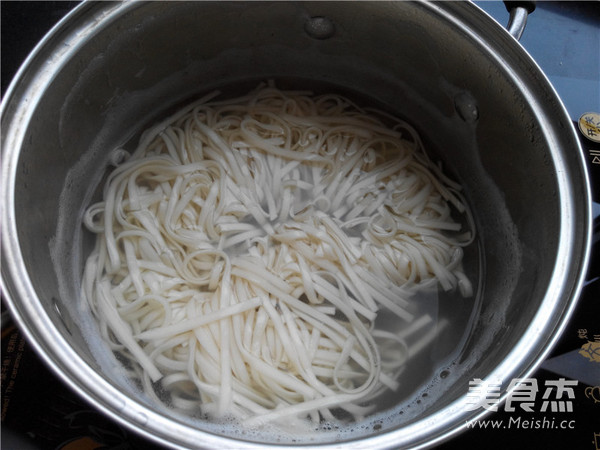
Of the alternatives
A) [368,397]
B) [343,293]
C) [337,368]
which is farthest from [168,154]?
[368,397]

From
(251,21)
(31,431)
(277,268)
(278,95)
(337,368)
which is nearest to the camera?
(31,431)

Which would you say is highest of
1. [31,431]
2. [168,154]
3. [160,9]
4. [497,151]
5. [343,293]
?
[160,9]

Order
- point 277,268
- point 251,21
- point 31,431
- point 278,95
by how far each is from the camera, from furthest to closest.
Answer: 1. point 278,95
2. point 251,21
3. point 277,268
4. point 31,431

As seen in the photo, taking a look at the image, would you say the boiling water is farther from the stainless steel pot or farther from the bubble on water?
the bubble on water

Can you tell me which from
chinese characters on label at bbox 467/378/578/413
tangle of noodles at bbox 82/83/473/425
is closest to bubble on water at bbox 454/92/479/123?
tangle of noodles at bbox 82/83/473/425

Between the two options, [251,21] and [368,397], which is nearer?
[368,397]

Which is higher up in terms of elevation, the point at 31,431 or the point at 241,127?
the point at 241,127

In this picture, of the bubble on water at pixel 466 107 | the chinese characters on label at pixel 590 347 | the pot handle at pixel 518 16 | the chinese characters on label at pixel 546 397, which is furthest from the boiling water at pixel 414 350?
the pot handle at pixel 518 16

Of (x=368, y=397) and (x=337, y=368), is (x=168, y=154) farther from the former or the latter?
(x=368, y=397)
